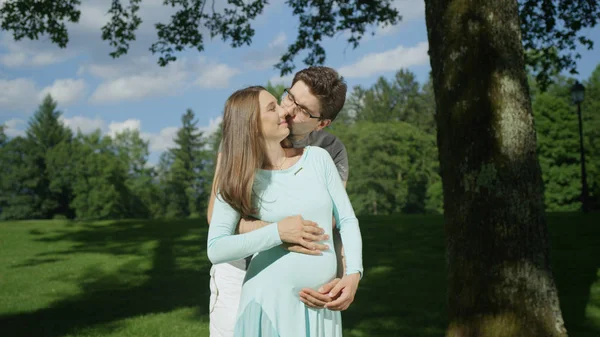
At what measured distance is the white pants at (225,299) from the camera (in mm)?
3523

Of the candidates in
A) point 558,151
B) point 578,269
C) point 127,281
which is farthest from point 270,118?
point 558,151

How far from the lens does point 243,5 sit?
15.0 meters

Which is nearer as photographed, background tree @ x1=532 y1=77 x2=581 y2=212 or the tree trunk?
the tree trunk

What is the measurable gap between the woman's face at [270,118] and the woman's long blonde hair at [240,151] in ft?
0.09

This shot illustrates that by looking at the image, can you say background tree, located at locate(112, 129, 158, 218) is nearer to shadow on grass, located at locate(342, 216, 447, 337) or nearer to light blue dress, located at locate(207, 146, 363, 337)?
shadow on grass, located at locate(342, 216, 447, 337)

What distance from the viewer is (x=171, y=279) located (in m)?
13.2

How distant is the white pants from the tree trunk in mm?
2839

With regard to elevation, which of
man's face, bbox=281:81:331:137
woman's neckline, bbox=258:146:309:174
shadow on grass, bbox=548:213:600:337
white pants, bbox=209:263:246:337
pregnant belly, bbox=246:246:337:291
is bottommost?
shadow on grass, bbox=548:213:600:337

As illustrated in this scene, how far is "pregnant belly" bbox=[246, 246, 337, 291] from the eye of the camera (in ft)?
9.37

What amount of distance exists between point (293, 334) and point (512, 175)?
11.4ft

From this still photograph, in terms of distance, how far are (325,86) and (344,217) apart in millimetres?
960

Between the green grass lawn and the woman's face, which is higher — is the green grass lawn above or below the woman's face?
below

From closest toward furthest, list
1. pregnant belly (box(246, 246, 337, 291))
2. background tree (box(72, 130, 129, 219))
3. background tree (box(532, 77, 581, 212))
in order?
pregnant belly (box(246, 246, 337, 291))
background tree (box(532, 77, 581, 212))
background tree (box(72, 130, 129, 219))

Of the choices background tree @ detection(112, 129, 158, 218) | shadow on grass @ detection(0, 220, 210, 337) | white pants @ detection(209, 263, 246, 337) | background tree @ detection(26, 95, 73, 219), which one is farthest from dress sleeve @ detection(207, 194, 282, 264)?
background tree @ detection(112, 129, 158, 218)
